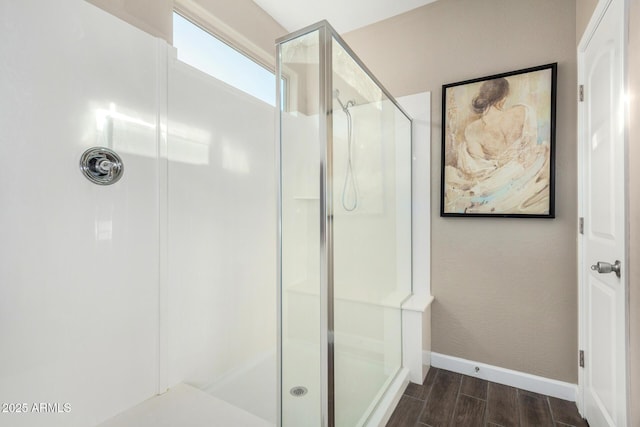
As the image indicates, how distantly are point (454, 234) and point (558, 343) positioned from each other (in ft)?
2.89

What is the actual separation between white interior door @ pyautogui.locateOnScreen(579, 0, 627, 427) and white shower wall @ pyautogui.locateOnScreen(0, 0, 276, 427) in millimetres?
1715

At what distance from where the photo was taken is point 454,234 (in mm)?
2244

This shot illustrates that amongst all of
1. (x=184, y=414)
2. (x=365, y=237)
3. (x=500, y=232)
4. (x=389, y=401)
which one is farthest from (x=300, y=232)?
(x=500, y=232)

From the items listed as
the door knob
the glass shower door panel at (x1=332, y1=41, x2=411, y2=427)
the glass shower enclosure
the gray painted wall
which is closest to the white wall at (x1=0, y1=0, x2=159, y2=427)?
the glass shower enclosure

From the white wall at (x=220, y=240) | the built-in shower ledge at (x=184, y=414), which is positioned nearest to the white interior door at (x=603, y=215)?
the built-in shower ledge at (x=184, y=414)

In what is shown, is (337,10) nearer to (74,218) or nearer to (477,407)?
(74,218)

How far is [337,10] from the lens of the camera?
246 centimetres

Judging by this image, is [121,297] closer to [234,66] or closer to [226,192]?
[226,192]

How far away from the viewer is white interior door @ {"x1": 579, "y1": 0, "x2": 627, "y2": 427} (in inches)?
49.8

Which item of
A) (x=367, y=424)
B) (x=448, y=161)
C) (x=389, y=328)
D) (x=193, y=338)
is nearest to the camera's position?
(x=367, y=424)

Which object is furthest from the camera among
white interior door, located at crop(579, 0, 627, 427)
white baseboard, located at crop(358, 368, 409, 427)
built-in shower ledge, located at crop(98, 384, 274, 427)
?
white baseboard, located at crop(358, 368, 409, 427)

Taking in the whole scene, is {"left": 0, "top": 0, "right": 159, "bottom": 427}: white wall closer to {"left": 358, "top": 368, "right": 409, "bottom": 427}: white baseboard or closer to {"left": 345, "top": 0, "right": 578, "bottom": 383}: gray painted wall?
{"left": 358, "top": 368, "right": 409, "bottom": 427}: white baseboard

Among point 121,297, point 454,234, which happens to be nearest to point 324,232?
point 121,297

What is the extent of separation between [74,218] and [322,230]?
103 cm
